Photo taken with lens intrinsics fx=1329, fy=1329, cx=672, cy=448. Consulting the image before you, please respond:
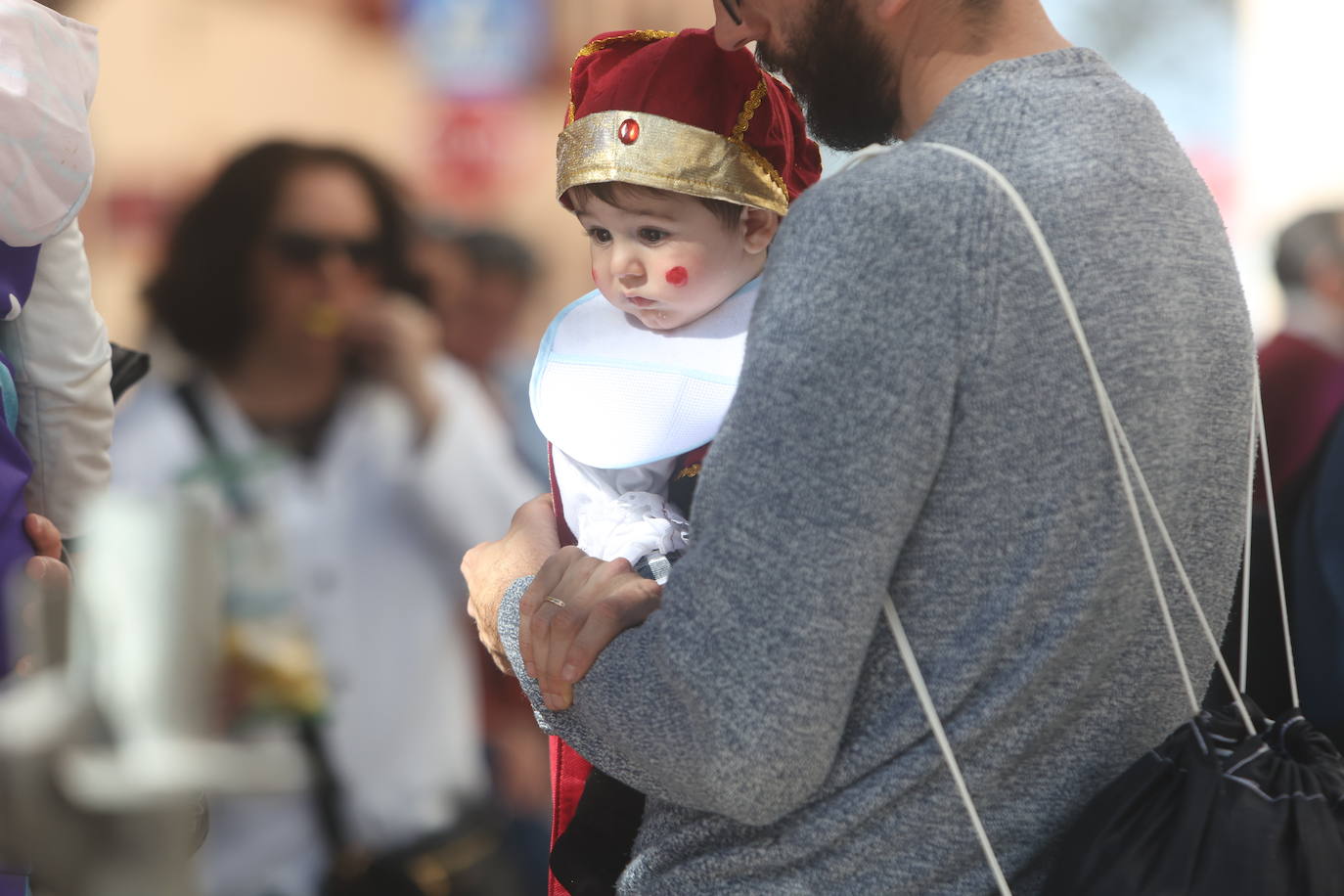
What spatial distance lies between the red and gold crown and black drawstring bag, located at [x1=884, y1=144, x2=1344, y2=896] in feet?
2.07

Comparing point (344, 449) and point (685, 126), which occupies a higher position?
point (685, 126)

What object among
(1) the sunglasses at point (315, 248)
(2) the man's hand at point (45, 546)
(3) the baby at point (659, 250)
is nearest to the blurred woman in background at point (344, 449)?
(1) the sunglasses at point (315, 248)

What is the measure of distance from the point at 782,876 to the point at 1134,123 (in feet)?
2.60

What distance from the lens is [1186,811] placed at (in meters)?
1.20

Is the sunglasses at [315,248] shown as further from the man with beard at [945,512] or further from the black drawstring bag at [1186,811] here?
the black drawstring bag at [1186,811]

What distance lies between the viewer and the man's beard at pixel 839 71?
138 centimetres

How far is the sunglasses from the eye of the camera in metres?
2.02

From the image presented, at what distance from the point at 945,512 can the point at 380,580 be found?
112cm

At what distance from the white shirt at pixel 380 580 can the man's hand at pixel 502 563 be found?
0.26 meters

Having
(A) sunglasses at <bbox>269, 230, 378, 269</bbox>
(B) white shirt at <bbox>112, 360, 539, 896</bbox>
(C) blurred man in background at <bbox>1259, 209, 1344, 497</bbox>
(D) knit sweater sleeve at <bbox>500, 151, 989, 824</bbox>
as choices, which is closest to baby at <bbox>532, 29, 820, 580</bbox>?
(B) white shirt at <bbox>112, 360, 539, 896</bbox>

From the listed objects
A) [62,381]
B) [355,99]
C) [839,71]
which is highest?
[839,71]

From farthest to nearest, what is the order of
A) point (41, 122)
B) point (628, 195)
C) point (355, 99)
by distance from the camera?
point (355, 99) → point (628, 195) → point (41, 122)

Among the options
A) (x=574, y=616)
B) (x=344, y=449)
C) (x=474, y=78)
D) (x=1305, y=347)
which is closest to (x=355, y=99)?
(x=474, y=78)

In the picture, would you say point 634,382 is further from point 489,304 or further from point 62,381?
point 489,304
